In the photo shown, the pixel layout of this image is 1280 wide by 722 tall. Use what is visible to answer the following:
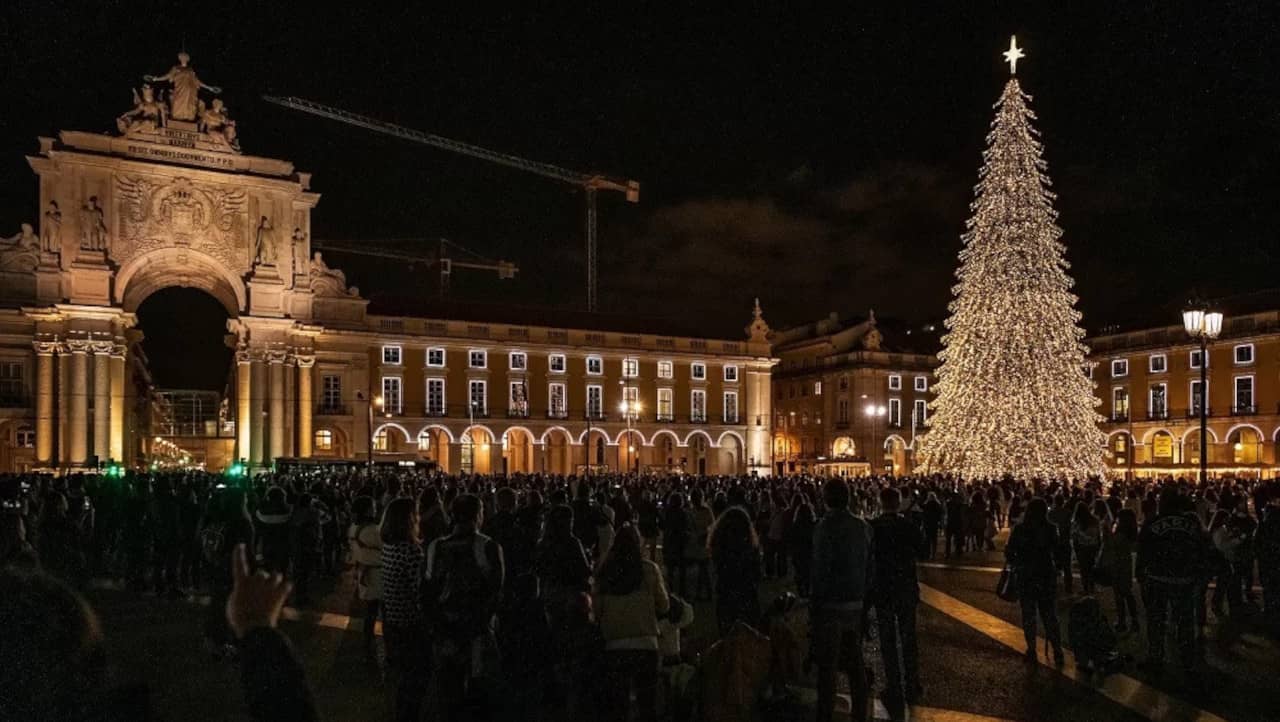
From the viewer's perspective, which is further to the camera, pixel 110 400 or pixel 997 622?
pixel 110 400

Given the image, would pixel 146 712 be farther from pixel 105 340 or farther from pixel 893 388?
pixel 893 388

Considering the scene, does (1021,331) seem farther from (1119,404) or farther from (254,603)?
(1119,404)

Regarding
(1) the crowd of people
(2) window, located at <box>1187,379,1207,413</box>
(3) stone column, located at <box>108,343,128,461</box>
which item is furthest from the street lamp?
(1) the crowd of people

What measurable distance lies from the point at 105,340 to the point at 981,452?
4442cm

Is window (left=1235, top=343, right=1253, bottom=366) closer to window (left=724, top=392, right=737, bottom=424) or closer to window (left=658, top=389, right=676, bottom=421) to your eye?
window (left=724, top=392, right=737, bottom=424)

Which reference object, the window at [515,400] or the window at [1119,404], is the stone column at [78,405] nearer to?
the window at [515,400]

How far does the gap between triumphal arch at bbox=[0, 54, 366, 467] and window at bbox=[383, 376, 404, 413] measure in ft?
16.1

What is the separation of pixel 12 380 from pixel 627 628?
185ft

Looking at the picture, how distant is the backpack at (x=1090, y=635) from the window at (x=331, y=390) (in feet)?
180

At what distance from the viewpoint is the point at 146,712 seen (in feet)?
9.24

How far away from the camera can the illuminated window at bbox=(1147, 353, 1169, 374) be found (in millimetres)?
69250

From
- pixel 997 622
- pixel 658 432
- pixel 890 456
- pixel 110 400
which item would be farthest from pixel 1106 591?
pixel 890 456

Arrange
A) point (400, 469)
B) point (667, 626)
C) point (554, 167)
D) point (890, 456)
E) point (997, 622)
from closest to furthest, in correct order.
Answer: point (667, 626)
point (997, 622)
point (400, 469)
point (890, 456)
point (554, 167)

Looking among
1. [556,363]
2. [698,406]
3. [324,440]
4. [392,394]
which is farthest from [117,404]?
[698,406]
